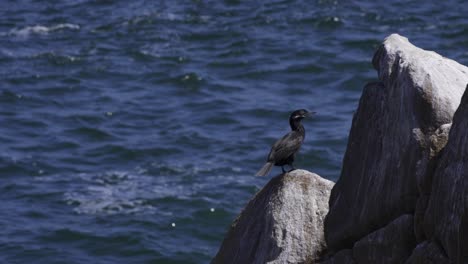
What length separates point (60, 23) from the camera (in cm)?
4244

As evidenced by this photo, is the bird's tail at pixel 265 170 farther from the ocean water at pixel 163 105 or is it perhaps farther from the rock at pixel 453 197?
the ocean water at pixel 163 105

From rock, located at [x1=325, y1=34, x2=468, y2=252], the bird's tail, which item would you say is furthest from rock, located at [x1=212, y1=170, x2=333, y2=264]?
rock, located at [x1=325, y1=34, x2=468, y2=252]

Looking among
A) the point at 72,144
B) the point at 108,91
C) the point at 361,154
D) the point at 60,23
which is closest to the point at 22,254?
the point at 72,144

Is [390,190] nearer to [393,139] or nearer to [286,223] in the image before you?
[393,139]

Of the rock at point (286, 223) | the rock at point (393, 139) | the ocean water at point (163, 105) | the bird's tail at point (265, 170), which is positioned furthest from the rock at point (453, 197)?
the ocean water at point (163, 105)

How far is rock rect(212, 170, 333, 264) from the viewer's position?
14242mm

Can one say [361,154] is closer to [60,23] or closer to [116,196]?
[116,196]

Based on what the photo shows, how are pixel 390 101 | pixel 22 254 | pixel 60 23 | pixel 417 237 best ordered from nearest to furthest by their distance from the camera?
pixel 417 237
pixel 390 101
pixel 22 254
pixel 60 23

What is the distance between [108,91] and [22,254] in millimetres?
11531

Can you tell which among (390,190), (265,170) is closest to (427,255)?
(390,190)

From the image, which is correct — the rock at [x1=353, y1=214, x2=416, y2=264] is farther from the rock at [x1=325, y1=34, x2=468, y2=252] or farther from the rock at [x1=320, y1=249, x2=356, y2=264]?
the rock at [x1=320, y1=249, x2=356, y2=264]

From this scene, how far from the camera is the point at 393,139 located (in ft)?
43.0

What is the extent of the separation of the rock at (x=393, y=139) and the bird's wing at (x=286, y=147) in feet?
4.57

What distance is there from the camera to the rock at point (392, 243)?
40.9 ft
